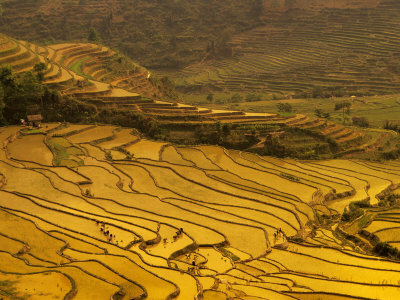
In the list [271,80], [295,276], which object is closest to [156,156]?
[295,276]

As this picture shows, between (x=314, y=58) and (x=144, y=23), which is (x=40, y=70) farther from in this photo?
(x=144, y=23)

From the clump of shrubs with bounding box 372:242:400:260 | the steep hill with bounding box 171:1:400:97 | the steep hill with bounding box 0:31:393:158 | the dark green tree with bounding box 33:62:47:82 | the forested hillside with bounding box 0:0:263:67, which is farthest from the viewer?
the forested hillside with bounding box 0:0:263:67

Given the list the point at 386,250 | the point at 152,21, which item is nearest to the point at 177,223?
the point at 386,250

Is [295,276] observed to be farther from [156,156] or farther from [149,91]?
[149,91]

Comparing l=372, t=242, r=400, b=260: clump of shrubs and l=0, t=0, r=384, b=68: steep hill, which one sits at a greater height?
l=0, t=0, r=384, b=68: steep hill

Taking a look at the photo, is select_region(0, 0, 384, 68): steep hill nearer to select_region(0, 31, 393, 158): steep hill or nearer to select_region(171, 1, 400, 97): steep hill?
select_region(171, 1, 400, 97): steep hill

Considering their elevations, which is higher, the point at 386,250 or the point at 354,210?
the point at 386,250

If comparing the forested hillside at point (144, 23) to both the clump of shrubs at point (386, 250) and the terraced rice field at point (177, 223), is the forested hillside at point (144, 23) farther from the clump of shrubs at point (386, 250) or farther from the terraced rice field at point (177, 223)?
the clump of shrubs at point (386, 250)

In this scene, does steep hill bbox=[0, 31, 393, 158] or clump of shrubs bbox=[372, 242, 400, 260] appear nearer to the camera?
clump of shrubs bbox=[372, 242, 400, 260]

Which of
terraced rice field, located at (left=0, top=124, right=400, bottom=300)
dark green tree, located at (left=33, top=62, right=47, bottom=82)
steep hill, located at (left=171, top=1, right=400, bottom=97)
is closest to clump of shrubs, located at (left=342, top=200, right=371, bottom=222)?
terraced rice field, located at (left=0, top=124, right=400, bottom=300)
